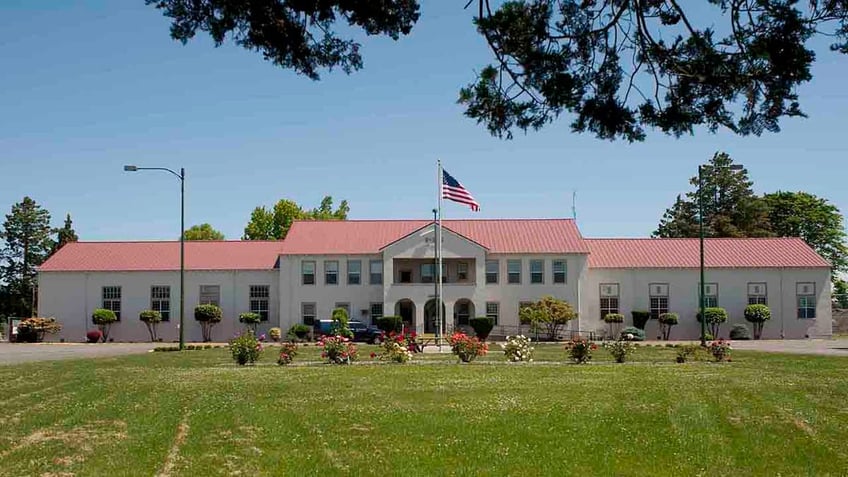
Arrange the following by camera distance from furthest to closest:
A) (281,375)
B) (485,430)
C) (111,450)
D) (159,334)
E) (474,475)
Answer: (159,334) < (281,375) < (485,430) < (111,450) < (474,475)

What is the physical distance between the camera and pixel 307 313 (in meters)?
59.1

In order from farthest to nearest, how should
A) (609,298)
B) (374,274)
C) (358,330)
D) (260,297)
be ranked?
(260,297), (374,274), (609,298), (358,330)

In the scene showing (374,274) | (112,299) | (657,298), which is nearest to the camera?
(657,298)

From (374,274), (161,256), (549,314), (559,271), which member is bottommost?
(549,314)

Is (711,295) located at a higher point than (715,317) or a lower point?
higher

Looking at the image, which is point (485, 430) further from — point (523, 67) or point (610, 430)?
point (523, 67)

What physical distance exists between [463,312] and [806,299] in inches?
867

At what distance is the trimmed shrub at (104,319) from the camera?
2299 inches

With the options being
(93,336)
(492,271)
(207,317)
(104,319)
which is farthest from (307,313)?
(93,336)

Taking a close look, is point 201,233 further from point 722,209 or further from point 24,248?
point 722,209

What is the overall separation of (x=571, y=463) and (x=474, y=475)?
1.48m

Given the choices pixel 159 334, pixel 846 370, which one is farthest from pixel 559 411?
pixel 159 334

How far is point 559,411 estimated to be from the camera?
1630 centimetres

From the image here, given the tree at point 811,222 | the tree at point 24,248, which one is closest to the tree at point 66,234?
the tree at point 24,248
